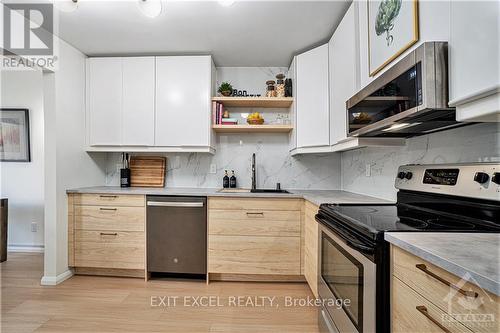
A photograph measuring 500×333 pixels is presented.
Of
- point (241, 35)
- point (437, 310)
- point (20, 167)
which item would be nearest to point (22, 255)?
point (20, 167)

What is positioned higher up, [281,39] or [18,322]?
[281,39]

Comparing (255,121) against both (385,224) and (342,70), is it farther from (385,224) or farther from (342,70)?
(385,224)

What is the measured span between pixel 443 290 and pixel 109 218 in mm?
2665

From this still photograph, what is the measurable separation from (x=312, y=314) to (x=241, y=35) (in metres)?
2.46

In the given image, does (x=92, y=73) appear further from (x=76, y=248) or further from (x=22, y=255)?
(x=22, y=255)

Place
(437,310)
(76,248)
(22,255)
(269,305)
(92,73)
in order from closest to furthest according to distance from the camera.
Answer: (437,310)
(269,305)
(76,248)
(92,73)
(22,255)

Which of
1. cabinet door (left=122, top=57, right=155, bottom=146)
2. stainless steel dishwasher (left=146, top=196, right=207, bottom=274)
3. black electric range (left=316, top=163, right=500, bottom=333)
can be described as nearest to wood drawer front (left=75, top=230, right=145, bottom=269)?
stainless steel dishwasher (left=146, top=196, right=207, bottom=274)

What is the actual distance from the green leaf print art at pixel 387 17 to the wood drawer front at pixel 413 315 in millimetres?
1172

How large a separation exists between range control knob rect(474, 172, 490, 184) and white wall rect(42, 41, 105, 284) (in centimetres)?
309

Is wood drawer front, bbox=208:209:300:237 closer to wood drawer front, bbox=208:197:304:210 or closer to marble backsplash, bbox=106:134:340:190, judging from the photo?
wood drawer front, bbox=208:197:304:210

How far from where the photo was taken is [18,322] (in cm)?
182

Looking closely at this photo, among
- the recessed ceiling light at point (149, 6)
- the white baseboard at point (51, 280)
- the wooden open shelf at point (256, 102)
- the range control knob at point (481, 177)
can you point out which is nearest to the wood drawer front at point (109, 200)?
the white baseboard at point (51, 280)

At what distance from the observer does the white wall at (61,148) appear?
2.41m

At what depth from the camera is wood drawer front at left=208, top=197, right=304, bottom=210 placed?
2414mm
